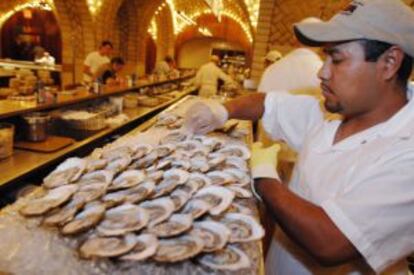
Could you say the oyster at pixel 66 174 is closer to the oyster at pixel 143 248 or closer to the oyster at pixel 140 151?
the oyster at pixel 140 151

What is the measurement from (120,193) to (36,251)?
324 millimetres

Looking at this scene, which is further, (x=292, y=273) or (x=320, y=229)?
(x=292, y=273)

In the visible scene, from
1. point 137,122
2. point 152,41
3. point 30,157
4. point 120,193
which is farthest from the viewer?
point 152,41

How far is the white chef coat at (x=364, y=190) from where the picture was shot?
1.05 metres

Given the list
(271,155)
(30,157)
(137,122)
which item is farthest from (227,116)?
(137,122)

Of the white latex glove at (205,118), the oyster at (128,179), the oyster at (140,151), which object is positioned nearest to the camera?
the oyster at (128,179)

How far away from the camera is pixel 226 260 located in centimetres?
94

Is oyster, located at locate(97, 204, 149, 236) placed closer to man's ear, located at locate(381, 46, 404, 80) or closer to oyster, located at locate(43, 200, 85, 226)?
oyster, located at locate(43, 200, 85, 226)

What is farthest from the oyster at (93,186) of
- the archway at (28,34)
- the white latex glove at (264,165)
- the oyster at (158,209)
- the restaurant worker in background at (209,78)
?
the archway at (28,34)

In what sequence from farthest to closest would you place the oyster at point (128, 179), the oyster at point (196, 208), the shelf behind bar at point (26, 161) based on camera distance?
1. the shelf behind bar at point (26, 161)
2. the oyster at point (128, 179)
3. the oyster at point (196, 208)

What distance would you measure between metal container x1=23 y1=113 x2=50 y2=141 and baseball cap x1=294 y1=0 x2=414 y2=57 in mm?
2587

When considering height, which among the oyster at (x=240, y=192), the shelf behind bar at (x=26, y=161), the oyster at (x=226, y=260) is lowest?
the shelf behind bar at (x=26, y=161)

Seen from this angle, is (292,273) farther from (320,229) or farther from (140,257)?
(140,257)

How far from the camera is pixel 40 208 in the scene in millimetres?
1027
